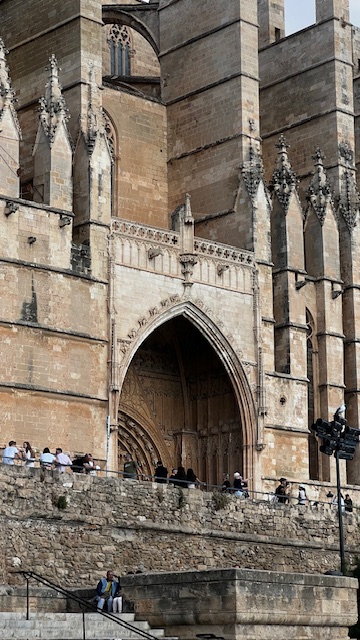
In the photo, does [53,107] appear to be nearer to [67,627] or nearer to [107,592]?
[107,592]

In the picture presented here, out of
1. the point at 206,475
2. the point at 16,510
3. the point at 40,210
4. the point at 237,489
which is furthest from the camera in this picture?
the point at 206,475

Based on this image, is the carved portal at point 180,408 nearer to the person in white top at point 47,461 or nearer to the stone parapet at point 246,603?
the person in white top at point 47,461

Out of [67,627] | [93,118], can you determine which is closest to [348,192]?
[93,118]

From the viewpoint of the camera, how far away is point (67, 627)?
18438 mm

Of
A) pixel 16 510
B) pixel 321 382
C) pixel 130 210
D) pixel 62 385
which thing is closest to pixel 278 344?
pixel 321 382

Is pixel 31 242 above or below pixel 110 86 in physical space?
below

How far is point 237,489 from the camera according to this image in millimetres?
27453

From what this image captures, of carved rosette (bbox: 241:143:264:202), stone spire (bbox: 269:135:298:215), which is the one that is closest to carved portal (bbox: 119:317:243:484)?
carved rosette (bbox: 241:143:264:202)

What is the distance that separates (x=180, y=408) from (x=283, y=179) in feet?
19.5

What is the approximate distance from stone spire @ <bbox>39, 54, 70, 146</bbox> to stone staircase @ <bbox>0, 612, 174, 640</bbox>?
1368 centimetres

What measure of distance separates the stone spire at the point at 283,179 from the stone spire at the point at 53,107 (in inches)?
260

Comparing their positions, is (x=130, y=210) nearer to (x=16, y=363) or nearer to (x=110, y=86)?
(x=110, y=86)

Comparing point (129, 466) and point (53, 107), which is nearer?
point (53, 107)

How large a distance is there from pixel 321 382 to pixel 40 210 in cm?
909
